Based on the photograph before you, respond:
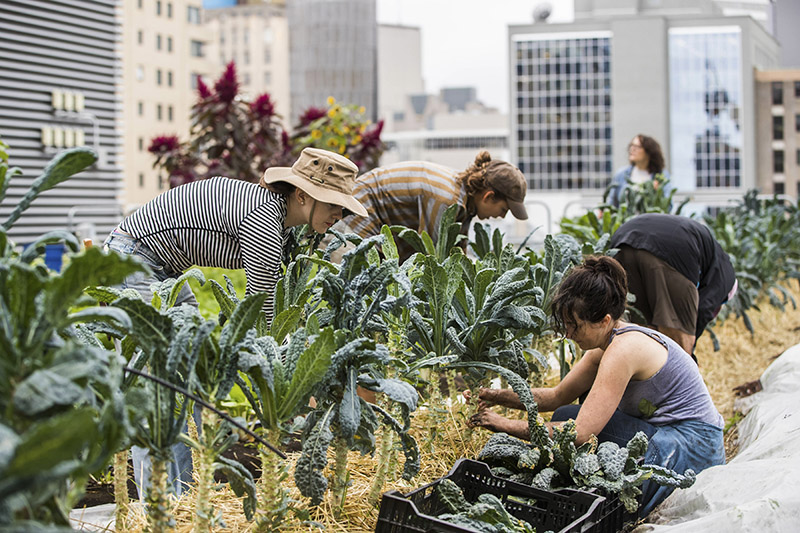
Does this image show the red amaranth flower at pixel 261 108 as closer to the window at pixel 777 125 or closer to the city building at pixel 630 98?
the city building at pixel 630 98

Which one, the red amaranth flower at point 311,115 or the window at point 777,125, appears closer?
the red amaranth flower at point 311,115

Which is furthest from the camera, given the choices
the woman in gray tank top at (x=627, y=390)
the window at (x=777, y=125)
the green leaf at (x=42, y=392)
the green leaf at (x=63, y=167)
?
the window at (x=777, y=125)

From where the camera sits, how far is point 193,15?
5538cm

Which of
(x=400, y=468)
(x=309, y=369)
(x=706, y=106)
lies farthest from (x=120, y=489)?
(x=706, y=106)

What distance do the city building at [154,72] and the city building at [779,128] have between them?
4124 cm

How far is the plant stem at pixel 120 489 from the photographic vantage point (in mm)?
1854

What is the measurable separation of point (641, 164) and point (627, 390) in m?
3.53

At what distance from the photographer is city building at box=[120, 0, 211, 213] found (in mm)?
50750

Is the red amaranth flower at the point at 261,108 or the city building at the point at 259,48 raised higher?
the city building at the point at 259,48

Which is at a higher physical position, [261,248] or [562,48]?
[562,48]

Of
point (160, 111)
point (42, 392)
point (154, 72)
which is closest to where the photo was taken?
point (42, 392)

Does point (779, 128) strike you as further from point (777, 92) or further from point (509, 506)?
point (509, 506)

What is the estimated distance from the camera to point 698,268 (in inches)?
135

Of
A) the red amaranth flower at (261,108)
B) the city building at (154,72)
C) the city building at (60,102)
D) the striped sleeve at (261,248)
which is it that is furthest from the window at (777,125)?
the striped sleeve at (261,248)
